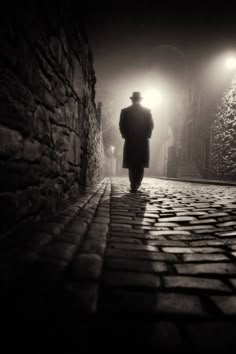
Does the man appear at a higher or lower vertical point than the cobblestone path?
higher

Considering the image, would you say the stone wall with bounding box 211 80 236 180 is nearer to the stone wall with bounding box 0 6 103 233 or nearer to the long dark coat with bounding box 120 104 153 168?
the long dark coat with bounding box 120 104 153 168

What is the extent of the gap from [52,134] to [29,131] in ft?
1.61

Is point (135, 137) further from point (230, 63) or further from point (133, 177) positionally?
point (230, 63)

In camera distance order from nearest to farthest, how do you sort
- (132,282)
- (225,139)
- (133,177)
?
(132,282)
(133,177)
(225,139)

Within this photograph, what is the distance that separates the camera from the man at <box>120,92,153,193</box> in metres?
5.08

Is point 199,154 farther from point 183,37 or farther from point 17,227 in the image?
point 17,227

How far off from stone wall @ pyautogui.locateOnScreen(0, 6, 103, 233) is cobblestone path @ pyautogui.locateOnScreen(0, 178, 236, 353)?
1.05 ft

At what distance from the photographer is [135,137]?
513cm

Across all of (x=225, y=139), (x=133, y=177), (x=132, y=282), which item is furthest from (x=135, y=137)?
(x=225, y=139)

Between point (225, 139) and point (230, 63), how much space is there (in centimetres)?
372

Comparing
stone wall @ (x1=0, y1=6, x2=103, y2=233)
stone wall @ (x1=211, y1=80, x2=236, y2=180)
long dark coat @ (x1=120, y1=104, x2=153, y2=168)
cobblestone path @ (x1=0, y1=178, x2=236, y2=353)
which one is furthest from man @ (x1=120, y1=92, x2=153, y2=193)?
stone wall @ (x1=211, y1=80, x2=236, y2=180)

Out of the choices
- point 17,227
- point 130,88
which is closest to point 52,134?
point 17,227

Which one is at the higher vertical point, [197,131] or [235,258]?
[197,131]

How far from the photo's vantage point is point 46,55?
1.92 meters
